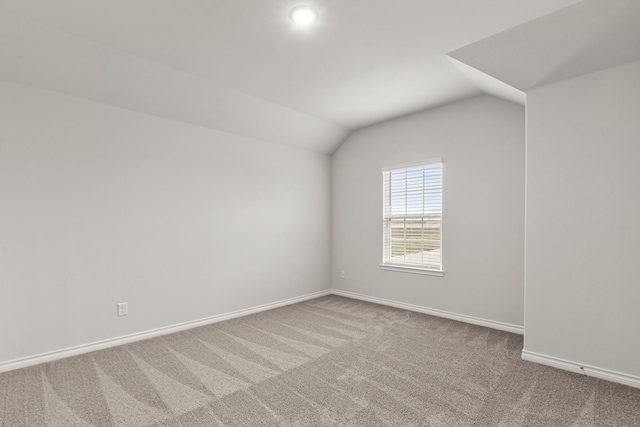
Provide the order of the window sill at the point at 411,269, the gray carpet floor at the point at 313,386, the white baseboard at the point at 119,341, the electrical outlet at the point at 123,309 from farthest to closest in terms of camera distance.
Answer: the window sill at the point at 411,269 → the electrical outlet at the point at 123,309 → the white baseboard at the point at 119,341 → the gray carpet floor at the point at 313,386

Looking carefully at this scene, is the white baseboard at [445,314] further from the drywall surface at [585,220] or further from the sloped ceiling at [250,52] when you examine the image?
the sloped ceiling at [250,52]

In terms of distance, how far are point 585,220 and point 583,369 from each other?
1182 millimetres

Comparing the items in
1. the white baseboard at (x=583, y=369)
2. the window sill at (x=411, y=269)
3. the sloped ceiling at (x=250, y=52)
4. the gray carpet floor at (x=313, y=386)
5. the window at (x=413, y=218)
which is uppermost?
the sloped ceiling at (x=250, y=52)

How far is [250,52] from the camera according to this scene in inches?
104

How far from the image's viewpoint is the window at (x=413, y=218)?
411cm

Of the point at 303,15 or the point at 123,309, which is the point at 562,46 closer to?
the point at 303,15

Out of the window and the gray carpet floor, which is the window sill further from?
the gray carpet floor

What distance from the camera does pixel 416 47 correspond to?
2568 millimetres

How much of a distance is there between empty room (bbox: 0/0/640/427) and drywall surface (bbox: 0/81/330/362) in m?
0.02

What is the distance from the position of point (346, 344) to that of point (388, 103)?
2813mm

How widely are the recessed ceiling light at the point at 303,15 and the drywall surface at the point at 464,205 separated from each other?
2.41 m

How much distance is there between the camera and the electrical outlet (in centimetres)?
312

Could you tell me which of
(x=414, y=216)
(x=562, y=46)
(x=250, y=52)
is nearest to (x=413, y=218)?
(x=414, y=216)

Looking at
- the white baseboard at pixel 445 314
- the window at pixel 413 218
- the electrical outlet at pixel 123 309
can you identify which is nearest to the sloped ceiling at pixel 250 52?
the window at pixel 413 218
